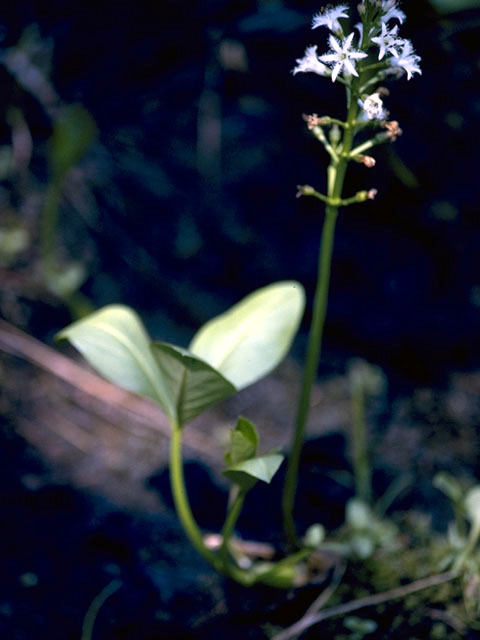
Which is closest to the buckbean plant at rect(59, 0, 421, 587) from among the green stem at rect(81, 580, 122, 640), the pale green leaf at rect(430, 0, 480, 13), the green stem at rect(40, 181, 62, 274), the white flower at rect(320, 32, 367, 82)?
the white flower at rect(320, 32, 367, 82)

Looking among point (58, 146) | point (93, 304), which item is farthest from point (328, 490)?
point (58, 146)

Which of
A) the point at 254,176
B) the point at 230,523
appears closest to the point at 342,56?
the point at 230,523

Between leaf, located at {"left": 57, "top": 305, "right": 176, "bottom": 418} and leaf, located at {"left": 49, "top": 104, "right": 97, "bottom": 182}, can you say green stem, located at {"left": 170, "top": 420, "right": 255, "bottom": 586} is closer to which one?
leaf, located at {"left": 57, "top": 305, "right": 176, "bottom": 418}

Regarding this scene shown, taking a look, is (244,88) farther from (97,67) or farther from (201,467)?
(201,467)

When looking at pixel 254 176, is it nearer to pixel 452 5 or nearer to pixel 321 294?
pixel 452 5

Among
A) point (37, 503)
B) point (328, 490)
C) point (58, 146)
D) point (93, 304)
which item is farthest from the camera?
point (93, 304)

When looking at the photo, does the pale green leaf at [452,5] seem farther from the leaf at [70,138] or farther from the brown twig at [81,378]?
the brown twig at [81,378]

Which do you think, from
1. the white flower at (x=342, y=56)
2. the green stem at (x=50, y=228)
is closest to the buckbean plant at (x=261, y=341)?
the white flower at (x=342, y=56)
